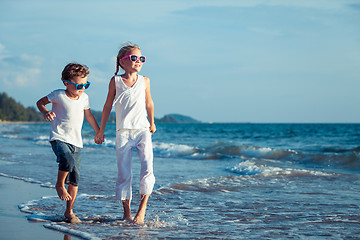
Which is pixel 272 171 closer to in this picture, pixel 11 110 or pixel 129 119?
pixel 129 119

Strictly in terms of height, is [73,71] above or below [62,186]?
above

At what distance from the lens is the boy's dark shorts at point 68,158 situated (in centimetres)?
403

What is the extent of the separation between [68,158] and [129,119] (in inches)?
29.0

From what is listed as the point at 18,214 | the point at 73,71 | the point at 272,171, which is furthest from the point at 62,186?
the point at 272,171

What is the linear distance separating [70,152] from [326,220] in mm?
2944

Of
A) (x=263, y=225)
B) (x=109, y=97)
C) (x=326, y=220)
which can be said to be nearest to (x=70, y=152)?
(x=109, y=97)

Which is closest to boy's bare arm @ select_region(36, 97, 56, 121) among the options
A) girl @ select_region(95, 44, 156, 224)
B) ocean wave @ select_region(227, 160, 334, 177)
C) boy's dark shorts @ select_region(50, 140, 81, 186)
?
boy's dark shorts @ select_region(50, 140, 81, 186)

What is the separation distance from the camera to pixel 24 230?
12.6 feet

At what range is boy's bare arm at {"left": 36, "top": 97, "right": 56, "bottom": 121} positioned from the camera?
3.98 metres

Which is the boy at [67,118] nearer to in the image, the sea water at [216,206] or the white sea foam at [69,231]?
→ the white sea foam at [69,231]

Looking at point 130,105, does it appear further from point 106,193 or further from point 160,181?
point 160,181

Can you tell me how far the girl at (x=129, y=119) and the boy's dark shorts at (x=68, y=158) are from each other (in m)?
0.30

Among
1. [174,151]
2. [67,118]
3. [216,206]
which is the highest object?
[67,118]

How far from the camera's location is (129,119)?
409 cm
